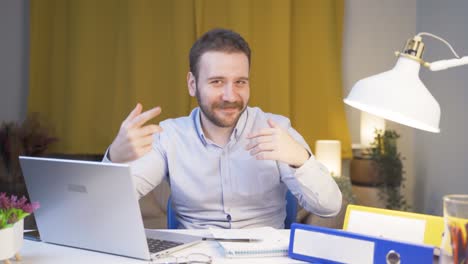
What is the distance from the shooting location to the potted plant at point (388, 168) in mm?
3871

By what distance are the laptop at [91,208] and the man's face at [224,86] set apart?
0.54 m

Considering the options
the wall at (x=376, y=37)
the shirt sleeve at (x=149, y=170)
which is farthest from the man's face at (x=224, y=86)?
the wall at (x=376, y=37)

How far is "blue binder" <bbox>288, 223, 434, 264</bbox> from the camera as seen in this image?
105cm

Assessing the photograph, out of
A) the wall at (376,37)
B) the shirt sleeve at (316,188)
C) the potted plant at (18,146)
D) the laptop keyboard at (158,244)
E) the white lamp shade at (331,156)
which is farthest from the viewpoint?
the wall at (376,37)

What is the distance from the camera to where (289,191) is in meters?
1.87

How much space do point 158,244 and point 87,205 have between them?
213 millimetres

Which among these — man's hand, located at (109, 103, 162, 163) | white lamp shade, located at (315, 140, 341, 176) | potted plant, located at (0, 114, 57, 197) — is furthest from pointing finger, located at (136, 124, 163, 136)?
white lamp shade, located at (315, 140, 341, 176)

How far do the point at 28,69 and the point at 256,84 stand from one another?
6.13 feet

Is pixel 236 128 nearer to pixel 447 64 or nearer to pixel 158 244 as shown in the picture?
pixel 158 244

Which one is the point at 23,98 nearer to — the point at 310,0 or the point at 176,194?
the point at 310,0

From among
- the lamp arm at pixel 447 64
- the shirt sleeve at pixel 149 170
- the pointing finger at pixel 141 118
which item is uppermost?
the lamp arm at pixel 447 64

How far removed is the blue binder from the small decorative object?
63cm

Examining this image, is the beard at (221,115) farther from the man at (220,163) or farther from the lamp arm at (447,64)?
the lamp arm at (447,64)

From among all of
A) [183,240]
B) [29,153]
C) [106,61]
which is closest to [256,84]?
[106,61]
